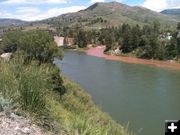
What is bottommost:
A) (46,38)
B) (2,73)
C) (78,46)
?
(78,46)

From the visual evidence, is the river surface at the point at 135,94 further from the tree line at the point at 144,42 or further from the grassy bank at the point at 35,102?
the tree line at the point at 144,42

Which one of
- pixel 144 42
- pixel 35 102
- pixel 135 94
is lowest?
pixel 135 94

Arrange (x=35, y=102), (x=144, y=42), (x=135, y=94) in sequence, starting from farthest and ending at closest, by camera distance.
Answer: (x=144, y=42) < (x=135, y=94) < (x=35, y=102)

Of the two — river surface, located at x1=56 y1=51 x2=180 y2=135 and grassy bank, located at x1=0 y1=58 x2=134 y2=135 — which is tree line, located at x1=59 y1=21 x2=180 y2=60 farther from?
grassy bank, located at x1=0 y1=58 x2=134 y2=135

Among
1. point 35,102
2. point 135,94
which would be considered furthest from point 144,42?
point 35,102

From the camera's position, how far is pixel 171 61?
84000 mm

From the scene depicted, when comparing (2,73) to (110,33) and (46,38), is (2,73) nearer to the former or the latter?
(46,38)

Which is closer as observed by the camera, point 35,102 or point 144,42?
point 35,102

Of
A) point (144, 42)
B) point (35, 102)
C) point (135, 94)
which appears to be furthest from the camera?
point (144, 42)

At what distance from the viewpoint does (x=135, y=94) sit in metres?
43.3

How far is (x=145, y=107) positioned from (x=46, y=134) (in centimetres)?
3196

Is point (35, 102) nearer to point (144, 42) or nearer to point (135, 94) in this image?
point (135, 94)

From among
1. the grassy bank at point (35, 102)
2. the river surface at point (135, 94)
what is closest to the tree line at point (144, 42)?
the river surface at point (135, 94)

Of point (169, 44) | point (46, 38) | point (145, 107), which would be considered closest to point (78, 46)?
point (169, 44)
